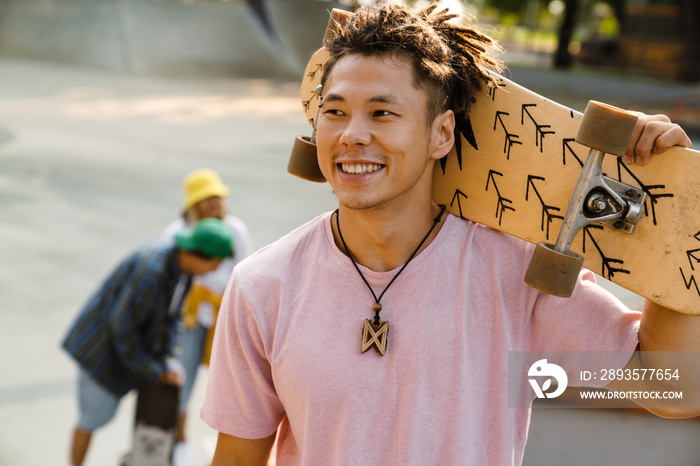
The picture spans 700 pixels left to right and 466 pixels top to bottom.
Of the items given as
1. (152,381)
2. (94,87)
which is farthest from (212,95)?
(152,381)

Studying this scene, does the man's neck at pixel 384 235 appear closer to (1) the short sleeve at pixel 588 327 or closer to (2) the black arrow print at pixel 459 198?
(2) the black arrow print at pixel 459 198

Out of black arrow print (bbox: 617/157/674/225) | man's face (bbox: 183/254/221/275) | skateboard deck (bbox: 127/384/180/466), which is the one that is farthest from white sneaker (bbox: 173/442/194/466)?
black arrow print (bbox: 617/157/674/225)

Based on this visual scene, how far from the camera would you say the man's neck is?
1.62 meters

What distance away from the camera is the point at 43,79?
18.5 m

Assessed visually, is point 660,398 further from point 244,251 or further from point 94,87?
point 94,87

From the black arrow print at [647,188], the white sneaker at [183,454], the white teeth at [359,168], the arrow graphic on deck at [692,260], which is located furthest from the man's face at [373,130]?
the white sneaker at [183,454]

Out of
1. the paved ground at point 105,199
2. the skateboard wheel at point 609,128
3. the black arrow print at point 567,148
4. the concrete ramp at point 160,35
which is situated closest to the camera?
the skateboard wheel at point 609,128

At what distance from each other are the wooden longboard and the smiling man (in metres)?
0.05

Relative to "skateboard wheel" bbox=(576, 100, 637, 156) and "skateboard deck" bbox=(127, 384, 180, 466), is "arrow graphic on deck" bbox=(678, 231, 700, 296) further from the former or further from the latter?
"skateboard deck" bbox=(127, 384, 180, 466)

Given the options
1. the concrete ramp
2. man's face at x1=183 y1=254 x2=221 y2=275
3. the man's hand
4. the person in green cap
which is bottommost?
the person in green cap

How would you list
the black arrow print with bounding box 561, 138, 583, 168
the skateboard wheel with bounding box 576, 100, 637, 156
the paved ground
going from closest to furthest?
1. the skateboard wheel with bounding box 576, 100, 637, 156
2. the black arrow print with bounding box 561, 138, 583, 168
3. the paved ground

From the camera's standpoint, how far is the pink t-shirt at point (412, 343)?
149 centimetres

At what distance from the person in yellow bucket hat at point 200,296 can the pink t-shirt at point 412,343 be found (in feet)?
8.79

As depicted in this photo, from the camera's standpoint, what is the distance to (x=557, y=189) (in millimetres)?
1612
